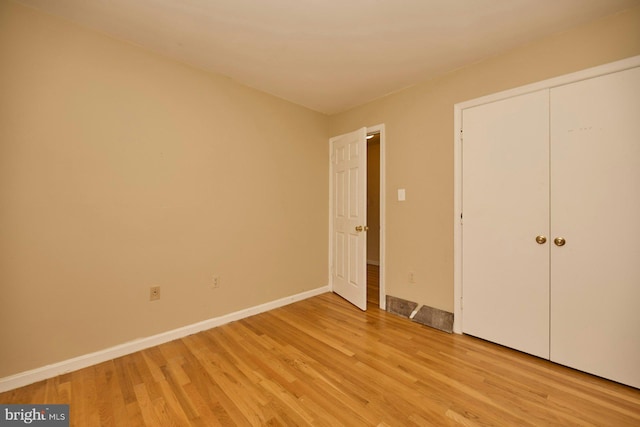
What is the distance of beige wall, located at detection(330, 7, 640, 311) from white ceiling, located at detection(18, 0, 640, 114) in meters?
0.12

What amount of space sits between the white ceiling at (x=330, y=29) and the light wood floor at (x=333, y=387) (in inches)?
98.1

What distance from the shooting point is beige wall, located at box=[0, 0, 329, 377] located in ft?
5.71

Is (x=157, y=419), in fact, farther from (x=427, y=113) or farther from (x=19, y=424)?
(x=427, y=113)

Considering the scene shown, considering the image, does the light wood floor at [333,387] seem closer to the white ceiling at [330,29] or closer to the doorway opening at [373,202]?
the white ceiling at [330,29]

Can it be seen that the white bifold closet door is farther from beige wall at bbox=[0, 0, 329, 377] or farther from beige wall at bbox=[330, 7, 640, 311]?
beige wall at bbox=[0, 0, 329, 377]

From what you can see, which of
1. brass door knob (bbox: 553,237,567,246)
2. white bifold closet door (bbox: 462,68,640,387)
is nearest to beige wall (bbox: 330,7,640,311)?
white bifold closet door (bbox: 462,68,640,387)

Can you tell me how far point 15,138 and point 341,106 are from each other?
117 inches

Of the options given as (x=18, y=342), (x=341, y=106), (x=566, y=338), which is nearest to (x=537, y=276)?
(x=566, y=338)

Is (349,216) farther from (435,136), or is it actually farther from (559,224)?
(559,224)

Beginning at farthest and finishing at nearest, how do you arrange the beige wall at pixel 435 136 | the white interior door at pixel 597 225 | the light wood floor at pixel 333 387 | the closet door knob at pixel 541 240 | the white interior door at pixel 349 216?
1. the white interior door at pixel 349 216
2. the closet door knob at pixel 541 240
3. the beige wall at pixel 435 136
4. the white interior door at pixel 597 225
5. the light wood floor at pixel 333 387

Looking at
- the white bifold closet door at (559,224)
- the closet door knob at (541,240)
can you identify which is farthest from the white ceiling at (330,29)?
the closet door knob at (541,240)

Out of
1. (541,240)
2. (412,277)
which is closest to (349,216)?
(412,277)

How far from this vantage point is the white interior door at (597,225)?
1.73 metres

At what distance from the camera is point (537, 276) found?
2072mm
